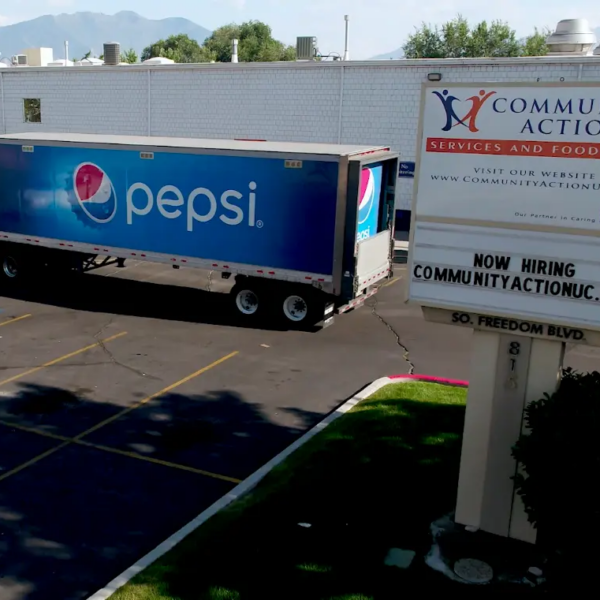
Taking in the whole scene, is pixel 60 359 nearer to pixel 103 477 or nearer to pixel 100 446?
pixel 100 446

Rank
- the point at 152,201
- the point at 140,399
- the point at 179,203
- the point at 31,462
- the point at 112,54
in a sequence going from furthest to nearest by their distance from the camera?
the point at 112,54
the point at 152,201
the point at 179,203
the point at 140,399
the point at 31,462

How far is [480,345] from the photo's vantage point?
341 inches

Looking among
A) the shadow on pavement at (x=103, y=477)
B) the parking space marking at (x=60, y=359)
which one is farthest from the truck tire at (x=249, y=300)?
the shadow on pavement at (x=103, y=477)

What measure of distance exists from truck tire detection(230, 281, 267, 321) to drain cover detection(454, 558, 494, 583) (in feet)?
36.2

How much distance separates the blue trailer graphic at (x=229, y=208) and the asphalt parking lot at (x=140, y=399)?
4.12 feet

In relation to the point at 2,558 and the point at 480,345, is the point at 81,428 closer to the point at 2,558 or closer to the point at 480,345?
the point at 2,558

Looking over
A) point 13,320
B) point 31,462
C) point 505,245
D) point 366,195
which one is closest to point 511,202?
point 505,245

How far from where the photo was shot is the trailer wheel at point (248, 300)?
61.4 feet

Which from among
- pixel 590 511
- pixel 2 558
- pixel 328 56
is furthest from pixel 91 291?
A: pixel 328 56

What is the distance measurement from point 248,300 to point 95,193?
16.6 ft

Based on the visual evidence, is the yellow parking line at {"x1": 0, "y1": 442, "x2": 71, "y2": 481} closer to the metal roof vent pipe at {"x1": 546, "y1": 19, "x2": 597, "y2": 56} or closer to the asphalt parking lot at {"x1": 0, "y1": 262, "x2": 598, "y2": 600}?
the asphalt parking lot at {"x1": 0, "y1": 262, "x2": 598, "y2": 600}

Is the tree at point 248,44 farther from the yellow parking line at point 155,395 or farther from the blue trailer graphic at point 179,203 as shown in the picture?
the yellow parking line at point 155,395

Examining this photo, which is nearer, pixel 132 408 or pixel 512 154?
pixel 512 154

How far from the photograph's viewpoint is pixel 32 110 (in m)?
38.4
